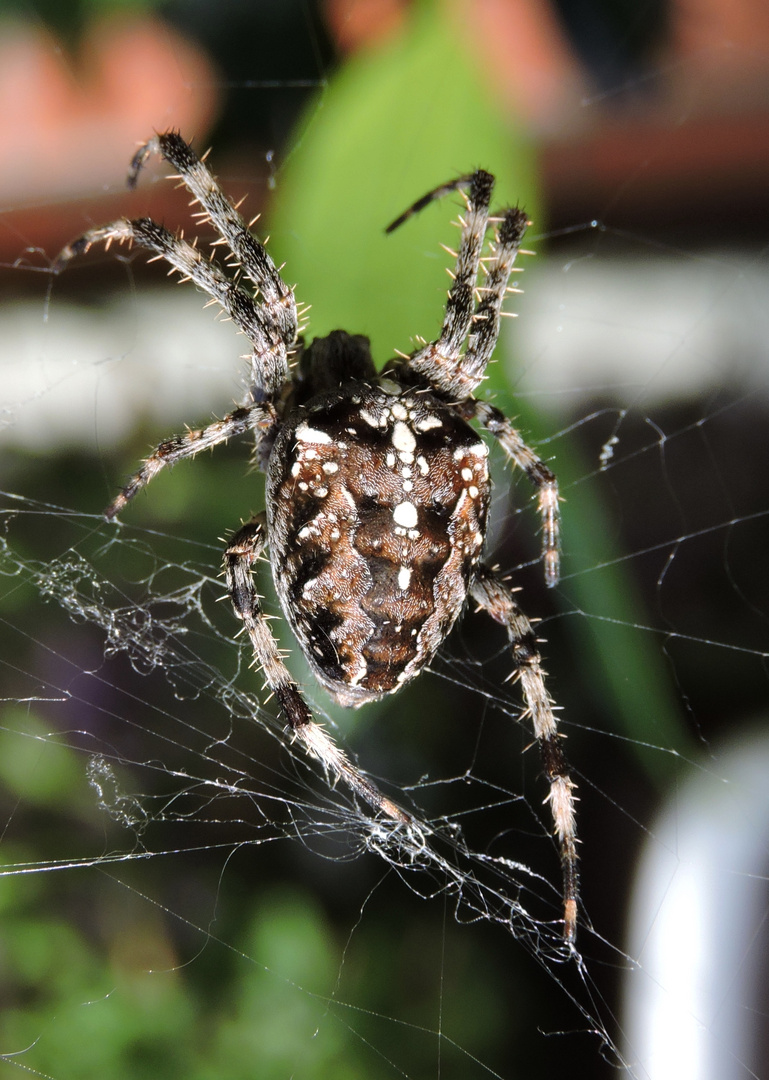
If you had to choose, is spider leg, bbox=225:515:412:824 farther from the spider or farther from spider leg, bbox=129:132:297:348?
spider leg, bbox=129:132:297:348

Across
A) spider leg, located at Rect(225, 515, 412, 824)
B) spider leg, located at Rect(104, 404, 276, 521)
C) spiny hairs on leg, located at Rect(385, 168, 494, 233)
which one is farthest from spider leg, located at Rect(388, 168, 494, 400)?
spider leg, located at Rect(225, 515, 412, 824)

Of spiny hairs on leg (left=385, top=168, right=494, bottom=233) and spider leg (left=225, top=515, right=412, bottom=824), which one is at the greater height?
spiny hairs on leg (left=385, top=168, right=494, bottom=233)

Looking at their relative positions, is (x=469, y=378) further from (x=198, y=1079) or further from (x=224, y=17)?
(x=224, y=17)

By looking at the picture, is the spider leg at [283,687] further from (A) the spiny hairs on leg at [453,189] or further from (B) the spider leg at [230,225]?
(A) the spiny hairs on leg at [453,189]

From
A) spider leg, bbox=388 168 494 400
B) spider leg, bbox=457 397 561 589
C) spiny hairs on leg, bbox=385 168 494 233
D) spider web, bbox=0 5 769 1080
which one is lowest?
spider web, bbox=0 5 769 1080

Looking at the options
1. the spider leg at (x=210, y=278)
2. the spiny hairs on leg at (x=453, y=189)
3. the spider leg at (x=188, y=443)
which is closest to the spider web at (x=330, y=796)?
the spiny hairs on leg at (x=453, y=189)
